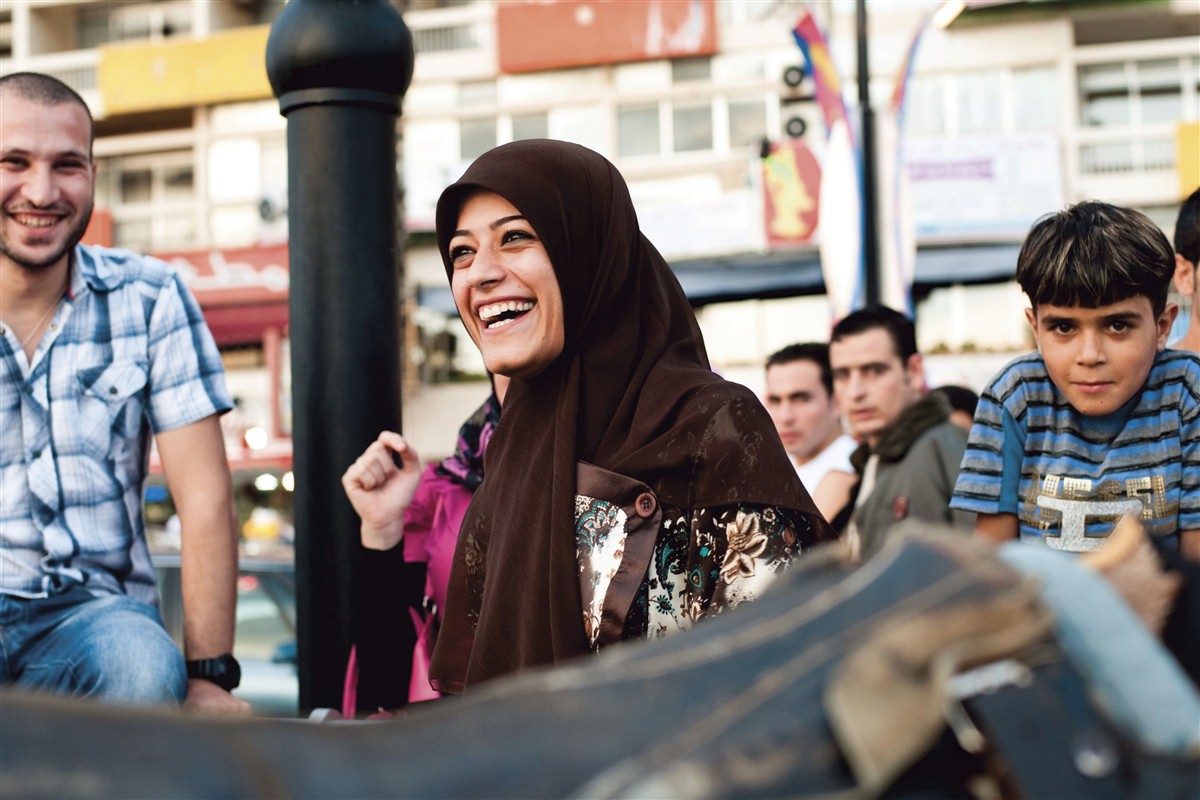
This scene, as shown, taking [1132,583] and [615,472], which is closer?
[1132,583]

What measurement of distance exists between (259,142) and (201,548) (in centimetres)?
2414

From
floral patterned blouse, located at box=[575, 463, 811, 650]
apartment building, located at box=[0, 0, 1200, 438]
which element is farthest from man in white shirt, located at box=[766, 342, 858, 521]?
apartment building, located at box=[0, 0, 1200, 438]

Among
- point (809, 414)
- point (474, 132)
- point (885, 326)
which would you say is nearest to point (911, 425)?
point (885, 326)

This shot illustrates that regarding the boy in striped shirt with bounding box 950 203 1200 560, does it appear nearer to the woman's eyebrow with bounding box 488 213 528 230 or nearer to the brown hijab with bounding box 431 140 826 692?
the brown hijab with bounding box 431 140 826 692

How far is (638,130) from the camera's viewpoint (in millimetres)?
24078

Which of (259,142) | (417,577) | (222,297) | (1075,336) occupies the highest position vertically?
(259,142)

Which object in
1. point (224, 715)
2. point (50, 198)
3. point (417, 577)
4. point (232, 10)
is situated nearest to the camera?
point (224, 715)

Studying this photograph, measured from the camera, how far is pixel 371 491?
304 cm

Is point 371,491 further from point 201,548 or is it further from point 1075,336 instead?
point 1075,336

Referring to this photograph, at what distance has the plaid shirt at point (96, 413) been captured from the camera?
111 inches

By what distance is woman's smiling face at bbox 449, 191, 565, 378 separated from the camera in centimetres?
262

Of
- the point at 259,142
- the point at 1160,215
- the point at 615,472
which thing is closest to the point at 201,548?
the point at 615,472

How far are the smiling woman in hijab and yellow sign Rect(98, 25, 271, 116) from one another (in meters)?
24.2

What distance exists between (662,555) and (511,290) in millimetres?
651
